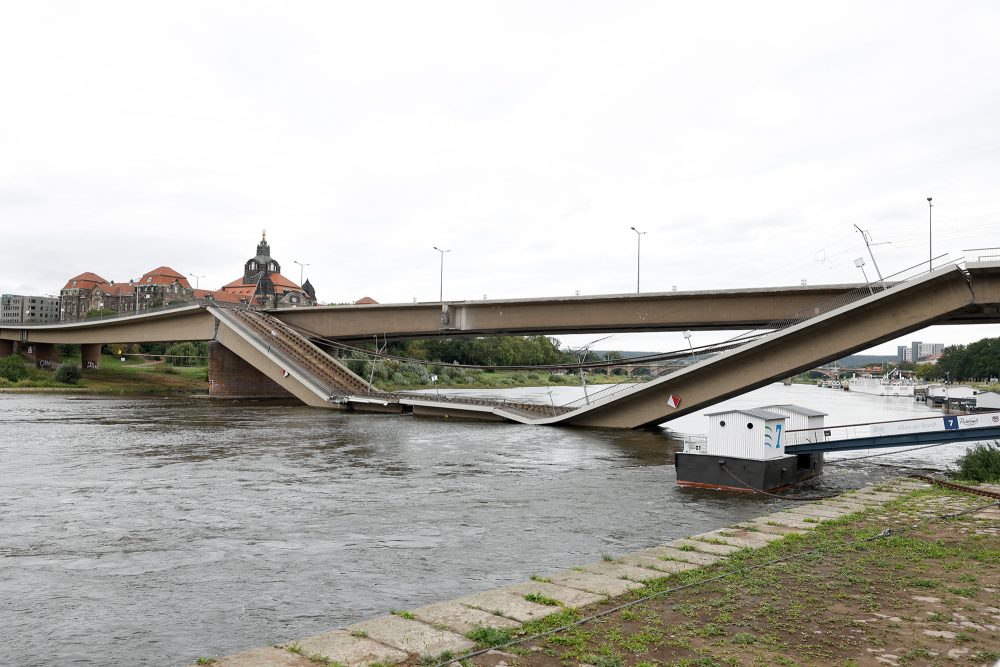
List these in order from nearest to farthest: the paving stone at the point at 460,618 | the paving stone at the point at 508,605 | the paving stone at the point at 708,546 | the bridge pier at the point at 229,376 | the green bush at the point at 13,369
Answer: the paving stone at the point at 460,618 < the paving stone at the point at 508,605 < the paving stone at the point at 708,546 < the bridge pier at the point at 229,376 < the green bush at the point at 13,369

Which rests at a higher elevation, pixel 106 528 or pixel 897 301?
pixel 897 301

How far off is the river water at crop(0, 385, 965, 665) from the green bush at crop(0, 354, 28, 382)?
167ft

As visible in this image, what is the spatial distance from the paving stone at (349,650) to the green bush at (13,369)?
87.8 metres

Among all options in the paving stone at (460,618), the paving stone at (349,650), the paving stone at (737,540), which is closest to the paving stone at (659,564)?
the paving stone at (737,540)

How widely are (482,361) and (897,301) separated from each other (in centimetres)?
11743

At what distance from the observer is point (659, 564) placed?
12328 millimetres

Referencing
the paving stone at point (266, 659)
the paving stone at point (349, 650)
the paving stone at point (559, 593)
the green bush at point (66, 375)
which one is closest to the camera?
the paving stone at point (266, 659)

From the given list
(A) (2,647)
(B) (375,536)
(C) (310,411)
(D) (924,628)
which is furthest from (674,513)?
(C) (310,411)

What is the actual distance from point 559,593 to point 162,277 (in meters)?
204

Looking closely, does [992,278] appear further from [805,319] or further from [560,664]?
[560,664]

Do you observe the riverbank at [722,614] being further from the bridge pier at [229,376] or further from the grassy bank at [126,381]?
the grassy bank at [126,381]

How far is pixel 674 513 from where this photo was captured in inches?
786

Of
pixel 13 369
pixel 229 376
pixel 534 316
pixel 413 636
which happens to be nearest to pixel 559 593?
pixel 413 636

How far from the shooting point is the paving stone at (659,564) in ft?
39.0
